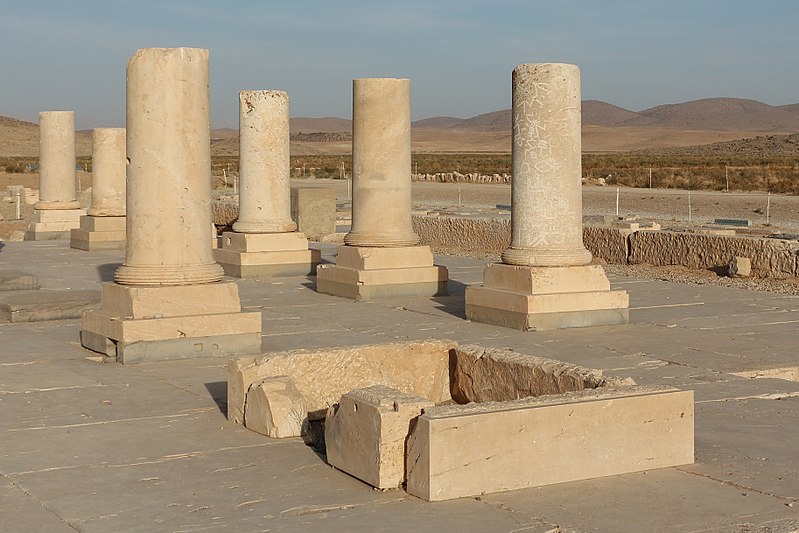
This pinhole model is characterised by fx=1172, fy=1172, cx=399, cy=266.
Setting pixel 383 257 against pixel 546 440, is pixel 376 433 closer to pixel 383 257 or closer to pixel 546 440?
pixel 546 440

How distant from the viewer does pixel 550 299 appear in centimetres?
1131

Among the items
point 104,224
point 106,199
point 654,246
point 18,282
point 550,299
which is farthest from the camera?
point 106,199

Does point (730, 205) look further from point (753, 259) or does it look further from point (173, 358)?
point (173, 358)

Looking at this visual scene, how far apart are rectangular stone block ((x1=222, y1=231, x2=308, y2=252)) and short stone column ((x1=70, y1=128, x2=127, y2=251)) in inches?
172

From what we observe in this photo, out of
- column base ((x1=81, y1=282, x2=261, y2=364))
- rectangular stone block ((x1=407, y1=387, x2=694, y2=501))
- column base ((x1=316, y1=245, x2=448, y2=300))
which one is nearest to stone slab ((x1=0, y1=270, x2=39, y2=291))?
column base ((x1=316, y1=245, x2=448, y2=300))

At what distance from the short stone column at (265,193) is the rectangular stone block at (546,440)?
1070 cm

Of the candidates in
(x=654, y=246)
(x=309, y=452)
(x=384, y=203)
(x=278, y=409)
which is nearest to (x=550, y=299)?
(x=384, y=203)

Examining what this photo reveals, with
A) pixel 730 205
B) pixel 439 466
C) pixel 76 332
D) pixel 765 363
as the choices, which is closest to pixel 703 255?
pixel 765 363

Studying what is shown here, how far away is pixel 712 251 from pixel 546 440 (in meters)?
11.4

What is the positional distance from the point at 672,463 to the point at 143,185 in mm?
5338

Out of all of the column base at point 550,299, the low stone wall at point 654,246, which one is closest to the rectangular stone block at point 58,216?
the low stone wall at point 654,246

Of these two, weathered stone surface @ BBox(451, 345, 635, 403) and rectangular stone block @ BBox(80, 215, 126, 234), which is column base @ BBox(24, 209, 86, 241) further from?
weathered stone surface @ BBox(451, 345, 635, 403)

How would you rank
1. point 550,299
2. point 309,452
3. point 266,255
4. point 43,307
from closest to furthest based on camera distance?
point 309,452, point 550,299, point 43,307, point 266,255

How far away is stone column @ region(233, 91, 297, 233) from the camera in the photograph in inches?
648
